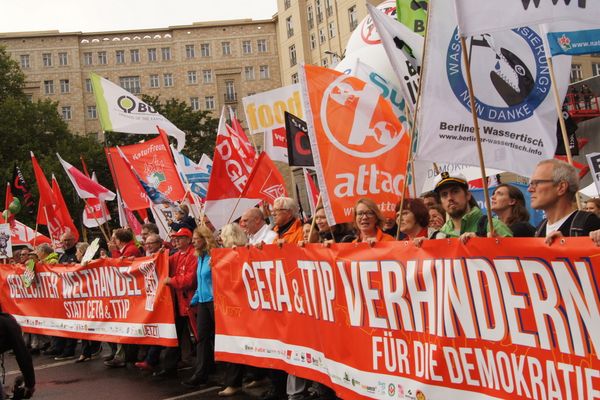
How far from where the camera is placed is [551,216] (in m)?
4.24

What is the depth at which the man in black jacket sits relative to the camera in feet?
13.4

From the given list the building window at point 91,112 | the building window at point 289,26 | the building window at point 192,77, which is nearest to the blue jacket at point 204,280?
A: the building window at point 289,26

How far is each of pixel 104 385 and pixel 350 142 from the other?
439 cm

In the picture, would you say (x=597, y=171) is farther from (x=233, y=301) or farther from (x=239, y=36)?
(x=239, y=36)

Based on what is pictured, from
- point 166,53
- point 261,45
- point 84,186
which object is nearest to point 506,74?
point 84,186

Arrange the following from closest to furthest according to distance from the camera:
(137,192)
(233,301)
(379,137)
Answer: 1. (379,137)
2. (233,301)
3. (137,192)

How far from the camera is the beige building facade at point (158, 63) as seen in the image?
267ft

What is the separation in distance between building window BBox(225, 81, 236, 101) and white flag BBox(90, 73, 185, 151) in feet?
229

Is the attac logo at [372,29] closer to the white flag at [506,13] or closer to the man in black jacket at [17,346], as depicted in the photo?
the white flag at [506,13]

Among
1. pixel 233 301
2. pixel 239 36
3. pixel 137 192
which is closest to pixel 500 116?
pixel 233 301

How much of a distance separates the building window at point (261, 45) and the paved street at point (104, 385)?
73.6 m

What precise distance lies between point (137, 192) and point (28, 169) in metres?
32.3

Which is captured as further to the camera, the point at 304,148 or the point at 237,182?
the point at 237,182

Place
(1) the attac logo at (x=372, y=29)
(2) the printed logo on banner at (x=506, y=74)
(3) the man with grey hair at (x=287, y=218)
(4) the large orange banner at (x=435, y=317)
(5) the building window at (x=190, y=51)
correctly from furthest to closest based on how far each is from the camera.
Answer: (5) the building window at (x=190, y=51) → (1) the attac logo at (x=372, y=29) → (3) the man with grey hair at (x=287, y=218) → (2) the printed logo on banner at (x=506, y=74) → (4) the large orange banner at (x=435, y=317)
